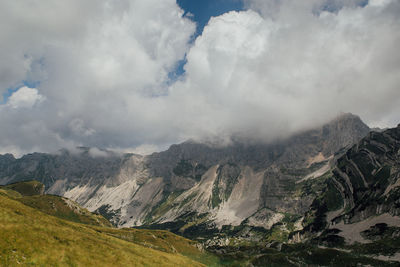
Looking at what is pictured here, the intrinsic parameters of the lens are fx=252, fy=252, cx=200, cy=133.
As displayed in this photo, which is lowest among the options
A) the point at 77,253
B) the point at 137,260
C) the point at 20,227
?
the point at 137,260

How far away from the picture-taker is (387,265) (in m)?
176

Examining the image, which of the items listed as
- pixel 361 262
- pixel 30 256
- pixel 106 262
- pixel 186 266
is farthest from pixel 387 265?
pixel 30 256

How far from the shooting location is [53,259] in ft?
117

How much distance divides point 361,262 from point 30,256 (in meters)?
238

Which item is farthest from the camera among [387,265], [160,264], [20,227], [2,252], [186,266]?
[387,265]

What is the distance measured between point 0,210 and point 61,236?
463 inches

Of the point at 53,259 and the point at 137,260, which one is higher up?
the point at 53,259

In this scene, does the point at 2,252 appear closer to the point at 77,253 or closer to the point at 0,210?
the point at 77,253

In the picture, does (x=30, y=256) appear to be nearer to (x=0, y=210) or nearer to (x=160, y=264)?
(x=0, y=210)

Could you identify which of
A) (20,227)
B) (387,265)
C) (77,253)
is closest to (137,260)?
(77,253)

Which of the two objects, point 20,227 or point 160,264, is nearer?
point 20,227

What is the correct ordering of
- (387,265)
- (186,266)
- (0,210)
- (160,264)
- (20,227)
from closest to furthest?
(20,227), (0,210), (160,264), (186,266), (387,265)

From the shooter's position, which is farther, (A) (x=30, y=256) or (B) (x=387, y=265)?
(B) (x=387, y=265)

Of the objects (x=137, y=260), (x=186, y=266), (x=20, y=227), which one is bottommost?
(x=186, y=266)
